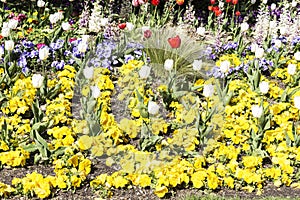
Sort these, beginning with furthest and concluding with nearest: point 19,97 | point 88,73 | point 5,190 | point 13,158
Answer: point 88,73 → point 19,97 → point 13,158 → point 5,190

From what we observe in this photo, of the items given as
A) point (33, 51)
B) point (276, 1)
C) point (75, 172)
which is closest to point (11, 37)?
point (33, 51)

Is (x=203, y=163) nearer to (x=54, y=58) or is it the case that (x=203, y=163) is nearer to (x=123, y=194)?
(x=123, y=194)

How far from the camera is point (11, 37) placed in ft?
18.1

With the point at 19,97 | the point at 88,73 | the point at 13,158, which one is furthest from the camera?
the point at 88,73

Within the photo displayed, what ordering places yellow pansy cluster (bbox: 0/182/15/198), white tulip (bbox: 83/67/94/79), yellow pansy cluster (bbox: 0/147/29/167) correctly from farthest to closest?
1. white tulip (bbox: 83/67/94/79)
2. yellow pansy cluster (bbox: 0/147/29/167)
3. yellow pansy cluster (bbox: 0/182/15/198)

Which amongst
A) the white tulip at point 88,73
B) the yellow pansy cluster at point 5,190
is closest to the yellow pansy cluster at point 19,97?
the white tulip at point 88,73

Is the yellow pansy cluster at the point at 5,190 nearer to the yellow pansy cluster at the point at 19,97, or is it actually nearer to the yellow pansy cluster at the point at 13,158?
the yellow pansy cluster at the point at 13,158

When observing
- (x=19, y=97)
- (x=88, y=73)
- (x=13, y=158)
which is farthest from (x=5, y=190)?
(x=88, y=73)

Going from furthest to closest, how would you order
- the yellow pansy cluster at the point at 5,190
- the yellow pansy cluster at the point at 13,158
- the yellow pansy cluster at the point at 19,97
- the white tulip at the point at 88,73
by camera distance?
the white tulip at the point at 88,73 → the yellow pansy cluster at the point at 19,97 → the yellow pansy cluster at the point at 13,158 → the yellow pansy cluster at the point at 5,190

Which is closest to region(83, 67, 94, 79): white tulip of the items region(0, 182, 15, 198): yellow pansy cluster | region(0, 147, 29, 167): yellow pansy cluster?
region(0, 147, 29, 167): yellow pansy cluster

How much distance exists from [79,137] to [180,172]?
94cm

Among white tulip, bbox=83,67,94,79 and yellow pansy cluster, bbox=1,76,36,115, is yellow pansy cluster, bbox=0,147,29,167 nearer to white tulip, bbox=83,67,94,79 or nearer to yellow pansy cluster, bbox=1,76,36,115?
yellow pansy cluster, bbox=1,76,36,115

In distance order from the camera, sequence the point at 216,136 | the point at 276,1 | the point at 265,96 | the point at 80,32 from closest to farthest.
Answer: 1. the point at 216,136
2. the point at 265,96
3. the point at 80,32
4. the point at 276,1

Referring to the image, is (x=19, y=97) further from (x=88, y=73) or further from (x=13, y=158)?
(x=13, y=158)
